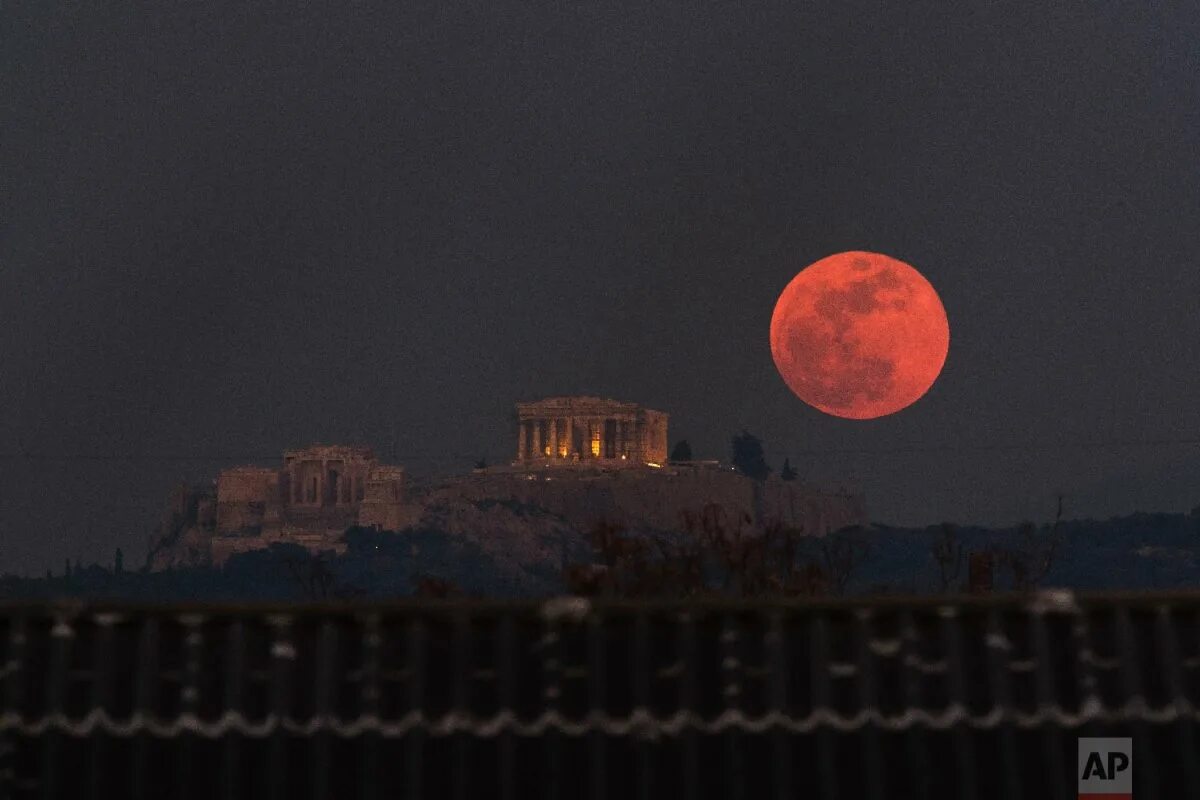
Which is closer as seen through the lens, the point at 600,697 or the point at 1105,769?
the point at 1105,769

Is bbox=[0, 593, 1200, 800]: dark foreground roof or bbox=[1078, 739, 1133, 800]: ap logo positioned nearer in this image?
bbox=[1078, 739, 1133, 800]: ap logo

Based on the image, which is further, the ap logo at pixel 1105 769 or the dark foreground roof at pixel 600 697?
the dark foreground roof at pixel 600 697

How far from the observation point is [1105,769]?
780 centimetres

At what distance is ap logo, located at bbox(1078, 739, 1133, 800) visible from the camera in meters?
7.75

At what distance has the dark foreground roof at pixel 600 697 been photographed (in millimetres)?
7855

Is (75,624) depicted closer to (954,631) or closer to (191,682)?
(191,682)

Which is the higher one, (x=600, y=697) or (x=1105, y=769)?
(x=600, y=697)

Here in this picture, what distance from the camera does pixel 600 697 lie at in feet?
26.0

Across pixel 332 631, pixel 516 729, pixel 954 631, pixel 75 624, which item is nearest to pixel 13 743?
pixel 75 624

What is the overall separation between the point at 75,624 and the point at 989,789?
390cm

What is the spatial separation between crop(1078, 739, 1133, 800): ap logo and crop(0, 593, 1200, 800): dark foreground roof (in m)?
0.05

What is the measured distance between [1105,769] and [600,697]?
6.90 feet

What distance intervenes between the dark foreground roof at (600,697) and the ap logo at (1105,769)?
5 centimetres

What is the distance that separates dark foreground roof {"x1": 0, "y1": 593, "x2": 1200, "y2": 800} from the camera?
7855 millimetres
